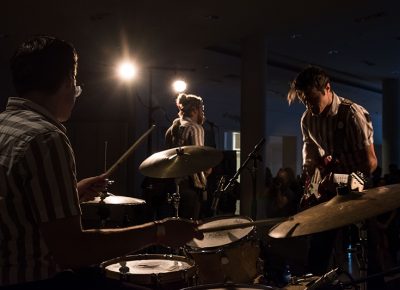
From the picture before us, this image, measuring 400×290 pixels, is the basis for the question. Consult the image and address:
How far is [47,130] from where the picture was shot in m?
1.37

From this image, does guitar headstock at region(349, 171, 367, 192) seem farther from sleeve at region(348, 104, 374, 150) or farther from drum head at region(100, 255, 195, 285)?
drum head at region(100, 255, 195, 285)

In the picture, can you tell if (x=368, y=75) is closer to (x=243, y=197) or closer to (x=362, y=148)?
(x=243, y=197)

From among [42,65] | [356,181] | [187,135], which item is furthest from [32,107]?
[187,135]

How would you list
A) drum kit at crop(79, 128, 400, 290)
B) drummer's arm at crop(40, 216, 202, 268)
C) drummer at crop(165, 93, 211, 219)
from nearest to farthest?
drummer's arm at crop(40, 216, 202, 268) → drum kit at crop(79, 128, 400, 290) → drummer at crop(165, 93, 211, 219)

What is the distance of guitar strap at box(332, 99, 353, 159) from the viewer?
10.0 feet

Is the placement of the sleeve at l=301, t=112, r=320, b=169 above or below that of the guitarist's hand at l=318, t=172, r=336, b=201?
above

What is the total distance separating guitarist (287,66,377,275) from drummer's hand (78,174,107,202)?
146 centimetres

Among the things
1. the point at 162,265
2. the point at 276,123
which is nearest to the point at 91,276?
the point at 162,265

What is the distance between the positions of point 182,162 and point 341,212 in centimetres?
177

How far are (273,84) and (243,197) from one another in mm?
5709

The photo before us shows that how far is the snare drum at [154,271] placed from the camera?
2154 millimetres

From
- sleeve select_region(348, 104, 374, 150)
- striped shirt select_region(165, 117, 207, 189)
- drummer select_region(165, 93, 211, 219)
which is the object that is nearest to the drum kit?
sleeve select_region(348, 104, 374, 150)

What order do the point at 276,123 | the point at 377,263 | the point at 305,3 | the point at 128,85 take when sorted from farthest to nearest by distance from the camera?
the point at 276,123 < the point at 128,85 < the point at 305,3 < the point at 377,263

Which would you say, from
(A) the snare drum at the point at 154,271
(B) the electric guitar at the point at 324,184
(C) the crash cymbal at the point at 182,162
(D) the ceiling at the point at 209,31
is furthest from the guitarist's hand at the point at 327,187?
(D) the ceiling at the point at 209,31
